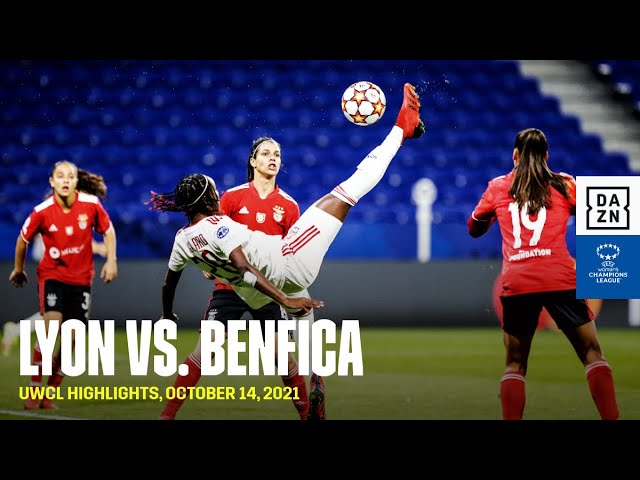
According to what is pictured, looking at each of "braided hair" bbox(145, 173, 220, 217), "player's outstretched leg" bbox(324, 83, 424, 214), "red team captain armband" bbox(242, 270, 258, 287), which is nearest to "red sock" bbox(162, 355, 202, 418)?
"red team captain armband" bbox(242, 270, 258, 287)

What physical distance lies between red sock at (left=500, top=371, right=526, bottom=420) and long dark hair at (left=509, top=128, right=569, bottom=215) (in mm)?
757

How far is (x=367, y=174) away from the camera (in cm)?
577

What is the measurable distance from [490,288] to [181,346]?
10.3ft

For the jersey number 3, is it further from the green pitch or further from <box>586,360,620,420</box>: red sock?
the green pitch

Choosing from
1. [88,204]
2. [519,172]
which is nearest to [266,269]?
[519,172]

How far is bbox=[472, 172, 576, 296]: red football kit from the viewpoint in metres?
5.02

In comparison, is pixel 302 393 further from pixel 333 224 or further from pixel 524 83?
pixel 524 83

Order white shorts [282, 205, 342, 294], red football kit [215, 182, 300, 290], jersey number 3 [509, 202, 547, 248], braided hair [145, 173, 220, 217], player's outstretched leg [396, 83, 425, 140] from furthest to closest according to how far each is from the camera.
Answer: player's outstretched leg [396, 83, 425, 140] → red football kit [215, 182, 300, 290] → white shorts [282, 205, 342, 294] → braided hair [145, 173, 220, 217] → jersey number 3 [509, 202, 547, 248]

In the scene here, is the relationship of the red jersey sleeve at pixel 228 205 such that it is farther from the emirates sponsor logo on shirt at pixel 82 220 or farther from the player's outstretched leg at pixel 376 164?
the emirates sponsor logo on shirt at pixel 82 220

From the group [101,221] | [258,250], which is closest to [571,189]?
[258,250]

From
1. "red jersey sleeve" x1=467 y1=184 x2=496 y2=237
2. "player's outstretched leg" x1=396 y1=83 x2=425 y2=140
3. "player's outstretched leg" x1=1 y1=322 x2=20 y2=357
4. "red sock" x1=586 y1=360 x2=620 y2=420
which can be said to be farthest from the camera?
"player's outstretched leg" x1=1 y1=322 x2=20 y2=357

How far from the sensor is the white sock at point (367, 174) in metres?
5.70

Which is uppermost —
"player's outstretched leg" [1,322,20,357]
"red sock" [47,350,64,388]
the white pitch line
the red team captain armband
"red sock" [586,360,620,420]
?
the red team captain armband

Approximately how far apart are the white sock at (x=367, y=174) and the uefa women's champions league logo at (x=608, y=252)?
116 cm
